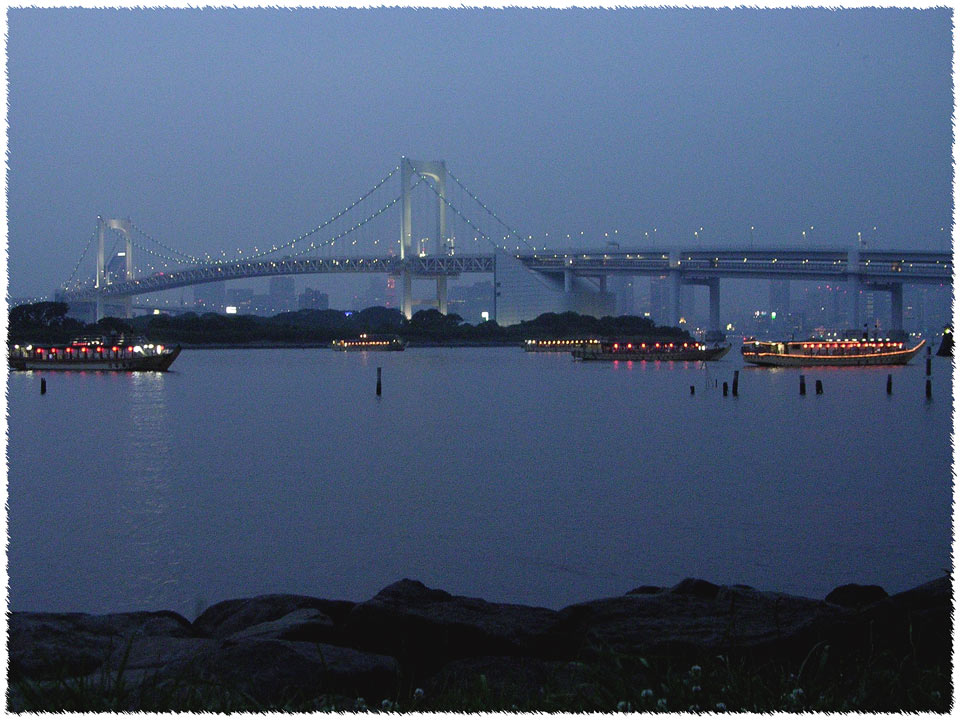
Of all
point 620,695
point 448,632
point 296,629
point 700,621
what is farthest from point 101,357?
point 620,695

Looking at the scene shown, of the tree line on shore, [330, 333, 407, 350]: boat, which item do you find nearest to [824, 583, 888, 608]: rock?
the tree line on shore

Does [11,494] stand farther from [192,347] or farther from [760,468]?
[192,347]

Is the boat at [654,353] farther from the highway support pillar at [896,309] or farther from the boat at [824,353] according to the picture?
the highway support pillar at [896,309]

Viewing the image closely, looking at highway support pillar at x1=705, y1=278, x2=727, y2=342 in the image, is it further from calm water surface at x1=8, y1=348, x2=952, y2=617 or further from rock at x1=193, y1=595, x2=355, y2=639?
rock at x1=193, y1=595, x2=355, y2=639

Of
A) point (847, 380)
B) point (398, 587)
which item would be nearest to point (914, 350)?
point (847, 380)

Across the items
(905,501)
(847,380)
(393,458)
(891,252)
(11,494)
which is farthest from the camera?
(891,252)
